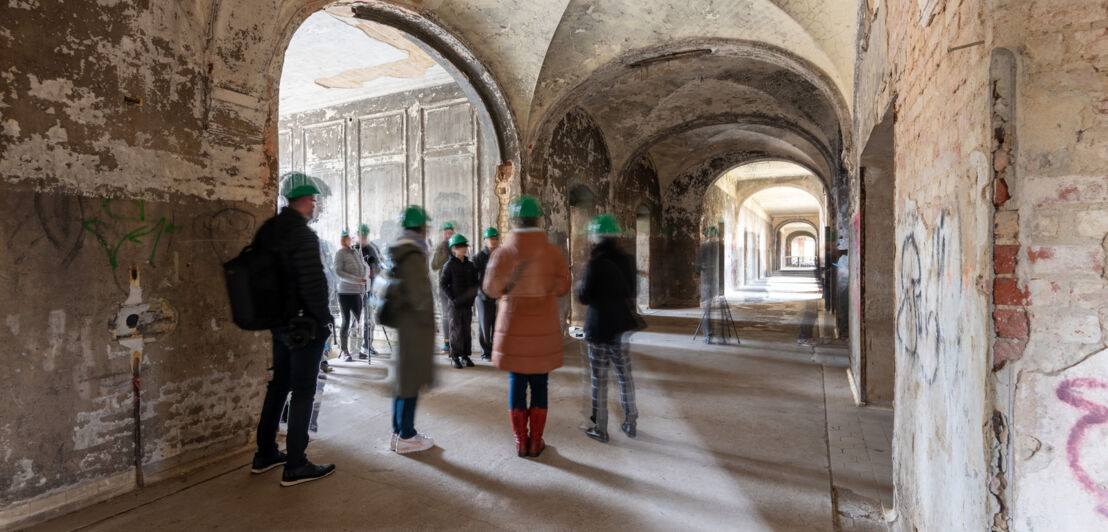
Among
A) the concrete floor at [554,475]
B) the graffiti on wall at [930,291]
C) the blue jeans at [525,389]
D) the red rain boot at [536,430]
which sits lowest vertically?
the concrete floor at [554,475]

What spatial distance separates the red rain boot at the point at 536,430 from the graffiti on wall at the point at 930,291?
2.07 meters

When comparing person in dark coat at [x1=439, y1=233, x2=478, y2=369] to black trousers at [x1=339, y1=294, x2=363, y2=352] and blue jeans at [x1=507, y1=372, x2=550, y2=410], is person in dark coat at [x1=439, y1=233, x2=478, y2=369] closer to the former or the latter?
black trousers at [x1=339, y1=294, x2=363, y2=352]

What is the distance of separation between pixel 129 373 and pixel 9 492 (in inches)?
27.2

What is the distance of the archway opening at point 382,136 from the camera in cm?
704

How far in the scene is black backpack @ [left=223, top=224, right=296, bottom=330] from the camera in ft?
9.10

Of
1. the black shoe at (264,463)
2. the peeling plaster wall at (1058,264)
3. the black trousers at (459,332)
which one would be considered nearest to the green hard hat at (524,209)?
the black shoe at (264,463)

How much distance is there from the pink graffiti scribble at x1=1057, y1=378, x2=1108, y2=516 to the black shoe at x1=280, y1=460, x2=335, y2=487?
332cm

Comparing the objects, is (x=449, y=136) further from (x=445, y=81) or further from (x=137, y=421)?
(x=137, y=421)

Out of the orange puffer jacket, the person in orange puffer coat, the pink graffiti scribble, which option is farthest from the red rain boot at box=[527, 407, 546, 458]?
the pink graffiti scribble

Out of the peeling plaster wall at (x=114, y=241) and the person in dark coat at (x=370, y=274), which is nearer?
the peeling plaster wall at (x=114, y=241)

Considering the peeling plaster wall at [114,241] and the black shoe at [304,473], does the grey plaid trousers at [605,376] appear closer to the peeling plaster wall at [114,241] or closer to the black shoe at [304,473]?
the black shoe at [304,473]

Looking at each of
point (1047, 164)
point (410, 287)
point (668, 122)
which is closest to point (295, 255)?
point (410, 287)

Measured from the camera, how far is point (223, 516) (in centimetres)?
275

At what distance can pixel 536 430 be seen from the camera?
11.4 feet
